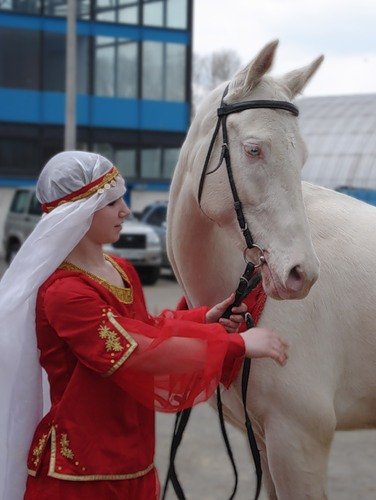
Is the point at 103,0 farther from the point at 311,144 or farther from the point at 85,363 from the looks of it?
the point at 85,363

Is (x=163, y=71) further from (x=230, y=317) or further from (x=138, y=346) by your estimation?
(x=138, y=346)

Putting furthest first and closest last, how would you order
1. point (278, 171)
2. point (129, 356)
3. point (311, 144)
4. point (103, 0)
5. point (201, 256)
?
1. point (311, 144)
2. point (103, 0)
3. point (201, 256)
4. point (278, 171)
5. point (129, 356)

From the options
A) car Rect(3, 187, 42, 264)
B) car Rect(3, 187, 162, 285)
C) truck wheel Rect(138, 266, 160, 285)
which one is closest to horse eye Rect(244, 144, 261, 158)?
car Rect(3, 187, 162, 285)

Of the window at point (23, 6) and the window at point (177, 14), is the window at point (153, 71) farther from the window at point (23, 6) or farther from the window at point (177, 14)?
the window at point (23, 6)

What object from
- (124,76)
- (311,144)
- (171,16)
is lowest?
(311,144)

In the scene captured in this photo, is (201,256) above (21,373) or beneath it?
above

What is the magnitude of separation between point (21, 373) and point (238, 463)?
317cm

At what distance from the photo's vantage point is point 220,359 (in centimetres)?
241

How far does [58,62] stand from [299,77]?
27.7 meters

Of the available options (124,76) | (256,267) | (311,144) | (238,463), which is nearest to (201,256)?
(256,267)

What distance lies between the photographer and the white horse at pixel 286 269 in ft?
8.41

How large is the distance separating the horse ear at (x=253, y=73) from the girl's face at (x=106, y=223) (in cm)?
55

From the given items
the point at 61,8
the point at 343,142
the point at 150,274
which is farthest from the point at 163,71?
the point at 150,274

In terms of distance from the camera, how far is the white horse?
2.56 meters
